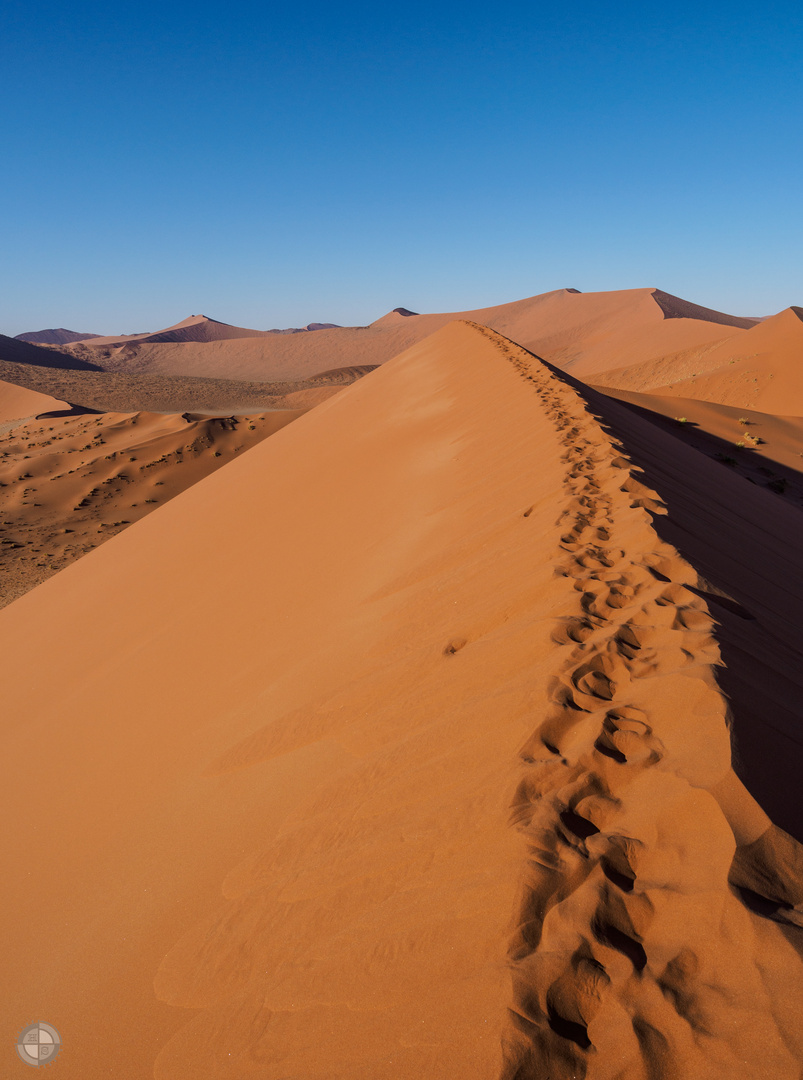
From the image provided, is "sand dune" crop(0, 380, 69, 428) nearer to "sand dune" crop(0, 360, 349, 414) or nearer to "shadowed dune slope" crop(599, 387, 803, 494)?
"sand dune" crop(0, 360, 349, 414)

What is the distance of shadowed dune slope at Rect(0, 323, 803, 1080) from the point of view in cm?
131

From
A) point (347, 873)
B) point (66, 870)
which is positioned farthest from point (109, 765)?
point (347, 873)

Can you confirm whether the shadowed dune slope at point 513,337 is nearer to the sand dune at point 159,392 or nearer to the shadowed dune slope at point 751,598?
the sand dune at point 159,392

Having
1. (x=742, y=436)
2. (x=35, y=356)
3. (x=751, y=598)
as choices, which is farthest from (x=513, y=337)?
(x=751, y=598)

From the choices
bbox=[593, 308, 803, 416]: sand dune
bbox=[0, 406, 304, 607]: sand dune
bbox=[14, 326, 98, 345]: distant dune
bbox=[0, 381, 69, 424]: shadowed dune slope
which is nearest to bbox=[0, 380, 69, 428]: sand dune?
bbox=[0, 381, 69, 424]: shadowed dune slope

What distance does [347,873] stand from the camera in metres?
1.78

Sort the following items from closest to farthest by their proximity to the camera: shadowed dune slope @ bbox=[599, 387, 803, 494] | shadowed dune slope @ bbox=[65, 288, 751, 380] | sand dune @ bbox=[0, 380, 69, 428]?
shadowed dune slope @ bbox=[599, 387, 803, 494], sand dune @ bbox=[0, 380, 69, 428], shadowed dune slope @ bbox=[65, 288, 751, 380]

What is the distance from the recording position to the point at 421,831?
179 cm

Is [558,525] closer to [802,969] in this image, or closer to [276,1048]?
[802,969]

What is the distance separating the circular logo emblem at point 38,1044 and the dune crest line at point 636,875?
4.57 ft

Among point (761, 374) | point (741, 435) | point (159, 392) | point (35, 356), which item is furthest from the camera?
point (35, 356)

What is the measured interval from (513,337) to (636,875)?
227 feet

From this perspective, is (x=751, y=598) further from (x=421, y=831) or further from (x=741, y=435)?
(x=741, y=435)

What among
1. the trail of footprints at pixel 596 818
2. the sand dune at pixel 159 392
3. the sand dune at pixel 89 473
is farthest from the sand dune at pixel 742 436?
the sand dune at pixel 159 392
